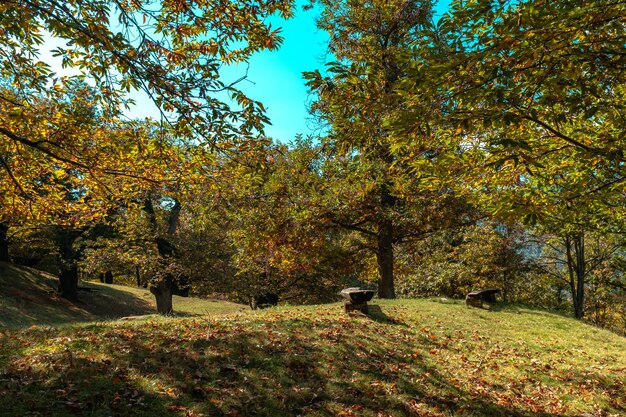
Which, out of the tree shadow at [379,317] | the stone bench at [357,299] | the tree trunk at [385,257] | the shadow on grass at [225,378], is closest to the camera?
the shadow on grass at [225,378]

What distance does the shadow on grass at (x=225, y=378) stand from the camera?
4754mm

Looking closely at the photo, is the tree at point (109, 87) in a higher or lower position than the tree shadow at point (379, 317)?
higher

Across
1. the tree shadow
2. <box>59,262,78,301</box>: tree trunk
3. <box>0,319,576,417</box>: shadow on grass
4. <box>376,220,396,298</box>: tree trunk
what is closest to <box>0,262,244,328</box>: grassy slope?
<box>59,262,78,301</box>: tree trunk

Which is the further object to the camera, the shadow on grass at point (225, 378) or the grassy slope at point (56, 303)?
the grassy slope at point (56, 303)

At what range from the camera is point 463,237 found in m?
21.9

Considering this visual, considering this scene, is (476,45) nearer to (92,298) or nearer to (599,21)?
(599,21)

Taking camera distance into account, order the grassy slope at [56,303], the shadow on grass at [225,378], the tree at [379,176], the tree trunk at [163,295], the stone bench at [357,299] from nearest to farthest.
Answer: the shadow on grass at [225,378] < the stone bench at [357,299] < the tree at [379,176] < the grassy slope at [56,303] < the tree trunk at [163,295]

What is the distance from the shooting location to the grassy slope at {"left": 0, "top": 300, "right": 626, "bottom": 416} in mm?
4930

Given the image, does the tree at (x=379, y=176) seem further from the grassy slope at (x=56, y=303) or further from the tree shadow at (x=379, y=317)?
the grassy slope at (x=56, y=303)

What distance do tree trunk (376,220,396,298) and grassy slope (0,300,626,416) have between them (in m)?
5.68

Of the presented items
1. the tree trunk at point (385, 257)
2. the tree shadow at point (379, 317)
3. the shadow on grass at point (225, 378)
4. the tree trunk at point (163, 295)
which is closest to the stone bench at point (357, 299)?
the tree shadow at point (379, 317)

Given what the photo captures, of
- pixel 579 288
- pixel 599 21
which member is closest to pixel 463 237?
pixel 579 288

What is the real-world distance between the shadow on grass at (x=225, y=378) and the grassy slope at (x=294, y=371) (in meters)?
0.02

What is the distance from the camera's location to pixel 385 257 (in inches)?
628
